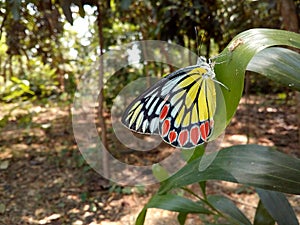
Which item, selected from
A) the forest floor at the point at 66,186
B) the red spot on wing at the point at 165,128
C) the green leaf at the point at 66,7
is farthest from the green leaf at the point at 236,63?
the forest floor at the point at 66,186

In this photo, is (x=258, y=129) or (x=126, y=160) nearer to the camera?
(x=126, y=160)

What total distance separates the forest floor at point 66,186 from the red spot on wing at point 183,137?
43.3 inches

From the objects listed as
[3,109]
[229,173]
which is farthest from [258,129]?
[229,173]

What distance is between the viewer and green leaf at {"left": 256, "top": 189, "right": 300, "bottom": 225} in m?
0.80

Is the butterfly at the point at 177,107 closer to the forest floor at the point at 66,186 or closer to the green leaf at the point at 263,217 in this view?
the green leaf at the point at 263,217

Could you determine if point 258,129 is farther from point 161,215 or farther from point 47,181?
point 47,181

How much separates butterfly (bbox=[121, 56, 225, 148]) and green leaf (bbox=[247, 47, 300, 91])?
3.1 inches

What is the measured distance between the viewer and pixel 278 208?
82 centimetres

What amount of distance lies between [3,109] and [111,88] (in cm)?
66

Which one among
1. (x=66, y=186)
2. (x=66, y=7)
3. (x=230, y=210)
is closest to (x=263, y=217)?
Answer: (x=230, y=210)

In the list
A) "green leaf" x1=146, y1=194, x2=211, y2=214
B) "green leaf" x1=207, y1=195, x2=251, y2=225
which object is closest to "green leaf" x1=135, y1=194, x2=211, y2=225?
"green leaf" x1=146, y1=194, x2=211, y2=214

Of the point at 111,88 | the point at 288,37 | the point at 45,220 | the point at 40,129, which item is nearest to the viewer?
the point at 288,37

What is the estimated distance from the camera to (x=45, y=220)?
1586 mm

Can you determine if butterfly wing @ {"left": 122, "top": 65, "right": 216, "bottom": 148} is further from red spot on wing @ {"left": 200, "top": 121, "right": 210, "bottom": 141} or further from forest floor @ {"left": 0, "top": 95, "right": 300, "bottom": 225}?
forest floor @ {"left": 0, "top": 95, "right": 300, "bottom": 225}
